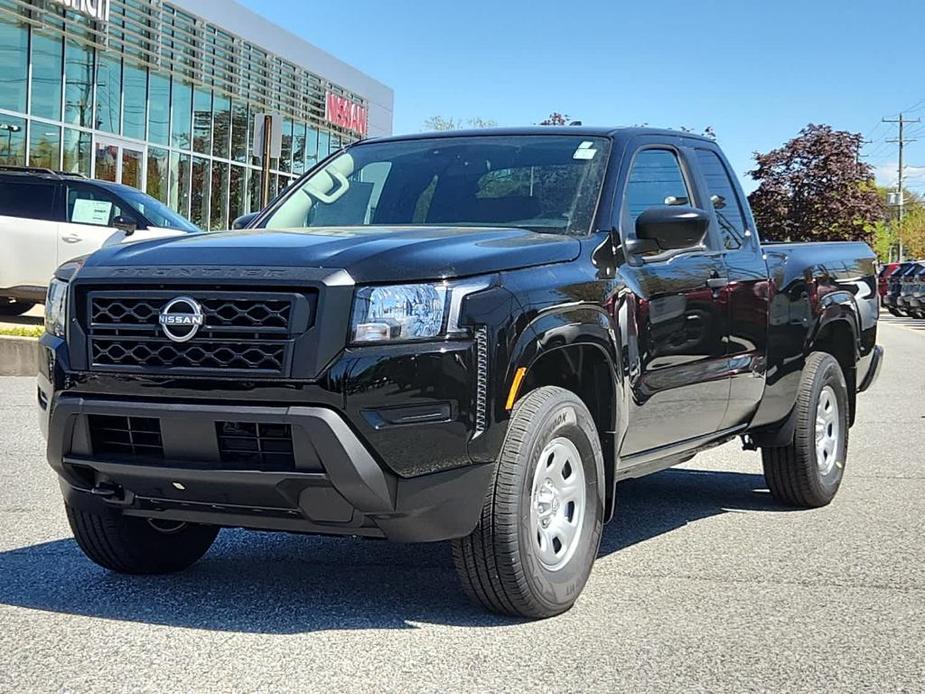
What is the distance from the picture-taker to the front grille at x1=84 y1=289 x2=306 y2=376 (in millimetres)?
4227

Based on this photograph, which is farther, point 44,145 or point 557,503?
point 44,145

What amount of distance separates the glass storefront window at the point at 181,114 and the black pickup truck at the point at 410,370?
81.4 ft

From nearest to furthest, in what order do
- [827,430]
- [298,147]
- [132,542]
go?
[132,542] < [827,430] < [298,147]

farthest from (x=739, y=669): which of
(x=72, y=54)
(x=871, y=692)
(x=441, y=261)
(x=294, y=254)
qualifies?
(x=72, y=54)

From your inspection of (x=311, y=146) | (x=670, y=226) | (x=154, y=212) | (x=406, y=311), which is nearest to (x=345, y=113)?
(x=311, y=146)

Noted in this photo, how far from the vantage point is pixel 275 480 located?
421 cm

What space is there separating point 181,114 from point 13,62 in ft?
23.1

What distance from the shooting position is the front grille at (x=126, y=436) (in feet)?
14.6

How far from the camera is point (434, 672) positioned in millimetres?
4078

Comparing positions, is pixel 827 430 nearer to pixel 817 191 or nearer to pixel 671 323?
pixel 671 323

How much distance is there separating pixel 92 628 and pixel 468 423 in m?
1.49

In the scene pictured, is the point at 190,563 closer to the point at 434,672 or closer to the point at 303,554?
the point at 303,554

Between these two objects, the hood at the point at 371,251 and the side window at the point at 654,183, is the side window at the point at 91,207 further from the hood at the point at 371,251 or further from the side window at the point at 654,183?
the hood at the point at 371,251

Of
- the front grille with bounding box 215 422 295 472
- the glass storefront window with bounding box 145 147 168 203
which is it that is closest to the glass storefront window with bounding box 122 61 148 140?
the glass storefront window with bounding box 145 147 168 203
